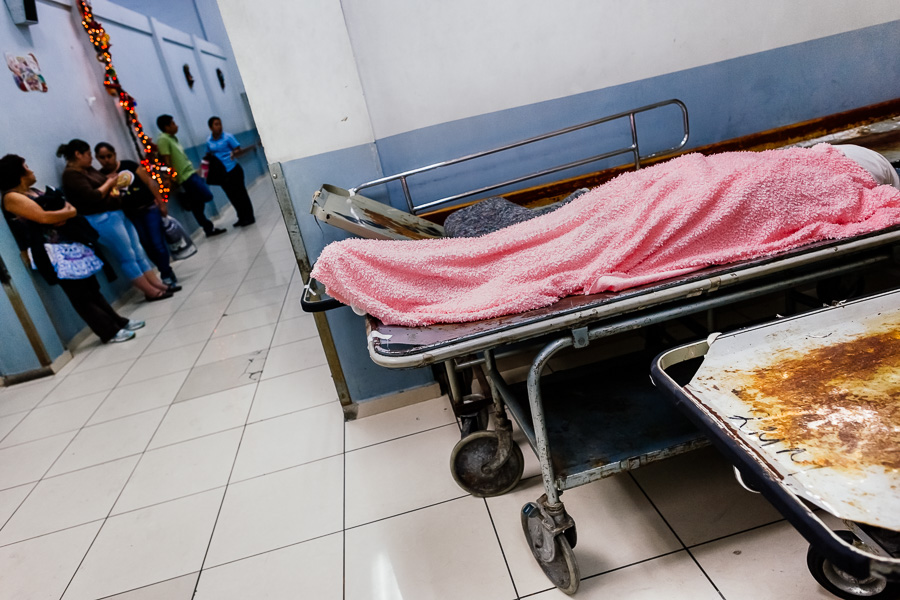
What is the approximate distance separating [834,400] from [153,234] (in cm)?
528

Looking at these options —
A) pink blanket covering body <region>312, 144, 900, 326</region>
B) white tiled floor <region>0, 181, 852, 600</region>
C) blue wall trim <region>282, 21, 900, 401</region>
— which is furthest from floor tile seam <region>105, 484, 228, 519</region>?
pink blanket covering body <region>312, 144, 900, 326</region>

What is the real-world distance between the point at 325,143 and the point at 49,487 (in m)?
2.03

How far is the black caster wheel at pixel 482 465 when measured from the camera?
180cm

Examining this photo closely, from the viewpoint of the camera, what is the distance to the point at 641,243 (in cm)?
141

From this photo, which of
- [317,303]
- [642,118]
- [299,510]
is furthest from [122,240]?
[642,118]

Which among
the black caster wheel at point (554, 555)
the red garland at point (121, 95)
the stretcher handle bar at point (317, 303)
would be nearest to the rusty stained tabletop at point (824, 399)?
the black caster wheel at point (554, 555)

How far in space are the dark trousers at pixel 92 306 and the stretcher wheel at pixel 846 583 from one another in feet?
14.6

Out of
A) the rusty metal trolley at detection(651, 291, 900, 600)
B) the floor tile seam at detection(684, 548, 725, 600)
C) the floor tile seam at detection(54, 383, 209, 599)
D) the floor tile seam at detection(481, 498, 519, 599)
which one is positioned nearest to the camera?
the rusty metal trolley at detection(651, 291, 900, 600)

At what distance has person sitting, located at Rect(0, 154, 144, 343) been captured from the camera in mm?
3523

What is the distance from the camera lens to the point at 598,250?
4.79 feet

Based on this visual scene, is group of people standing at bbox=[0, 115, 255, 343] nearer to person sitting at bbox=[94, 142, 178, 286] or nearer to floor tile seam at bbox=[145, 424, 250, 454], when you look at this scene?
person sitting at bbox=[94, 142, 178, 286]

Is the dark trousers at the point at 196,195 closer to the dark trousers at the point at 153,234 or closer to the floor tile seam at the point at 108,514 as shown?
the dark trousers at the point at 153,234

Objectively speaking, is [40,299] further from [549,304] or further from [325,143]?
[549,304]

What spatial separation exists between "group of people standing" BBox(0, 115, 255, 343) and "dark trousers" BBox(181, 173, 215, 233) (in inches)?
49.6
